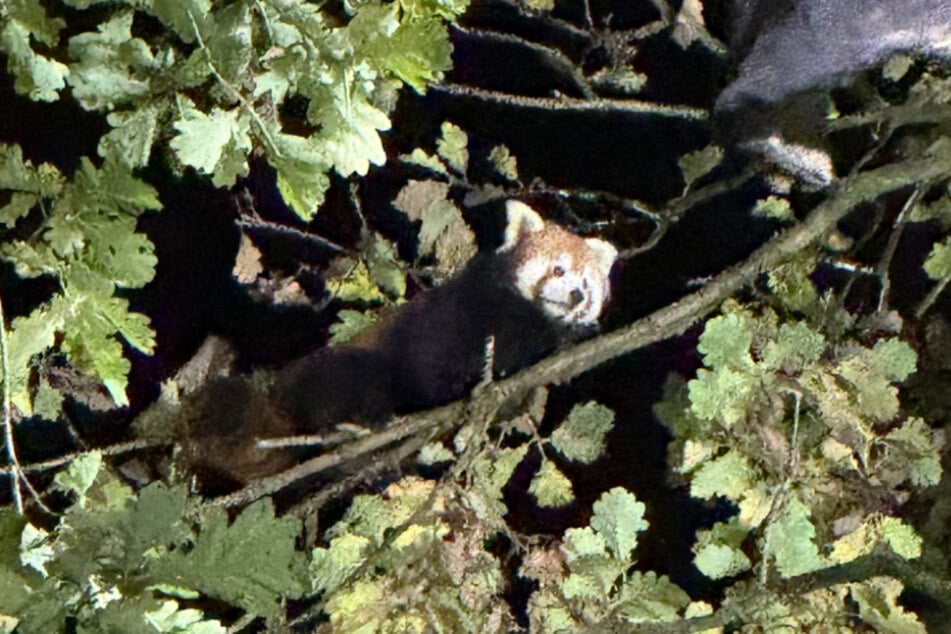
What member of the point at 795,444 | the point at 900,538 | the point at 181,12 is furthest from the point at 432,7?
the point at 900,538

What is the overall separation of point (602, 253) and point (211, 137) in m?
0.75

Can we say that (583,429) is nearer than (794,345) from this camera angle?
No

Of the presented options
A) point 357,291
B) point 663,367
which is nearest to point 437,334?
point 357,291

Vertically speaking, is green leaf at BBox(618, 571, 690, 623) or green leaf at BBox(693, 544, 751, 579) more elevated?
green leaf at BBox(693, 544, 751, 579)

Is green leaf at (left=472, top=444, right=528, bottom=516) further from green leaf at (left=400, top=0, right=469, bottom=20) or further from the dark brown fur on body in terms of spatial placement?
green leaf at (left=400, top=0, right=469, bottom=20)

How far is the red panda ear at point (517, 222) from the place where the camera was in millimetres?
1525

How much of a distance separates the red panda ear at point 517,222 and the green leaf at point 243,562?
64cm

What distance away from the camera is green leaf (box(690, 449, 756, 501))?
4.86 ft

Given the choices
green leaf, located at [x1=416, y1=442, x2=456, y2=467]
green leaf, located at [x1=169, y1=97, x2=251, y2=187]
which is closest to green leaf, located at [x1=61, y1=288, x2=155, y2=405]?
green leaf, located at [x1=169, y1=97, x2=251, y2=187]

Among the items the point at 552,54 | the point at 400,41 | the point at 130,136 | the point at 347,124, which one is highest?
the point at 552,54

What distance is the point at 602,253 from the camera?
153 cm

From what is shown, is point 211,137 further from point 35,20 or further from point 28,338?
point 28,338

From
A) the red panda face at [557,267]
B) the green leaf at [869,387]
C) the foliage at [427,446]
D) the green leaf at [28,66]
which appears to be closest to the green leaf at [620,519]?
the foliage at [427,446]

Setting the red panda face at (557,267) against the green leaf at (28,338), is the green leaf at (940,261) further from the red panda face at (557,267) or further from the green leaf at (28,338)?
the green leaf at (28,338)
